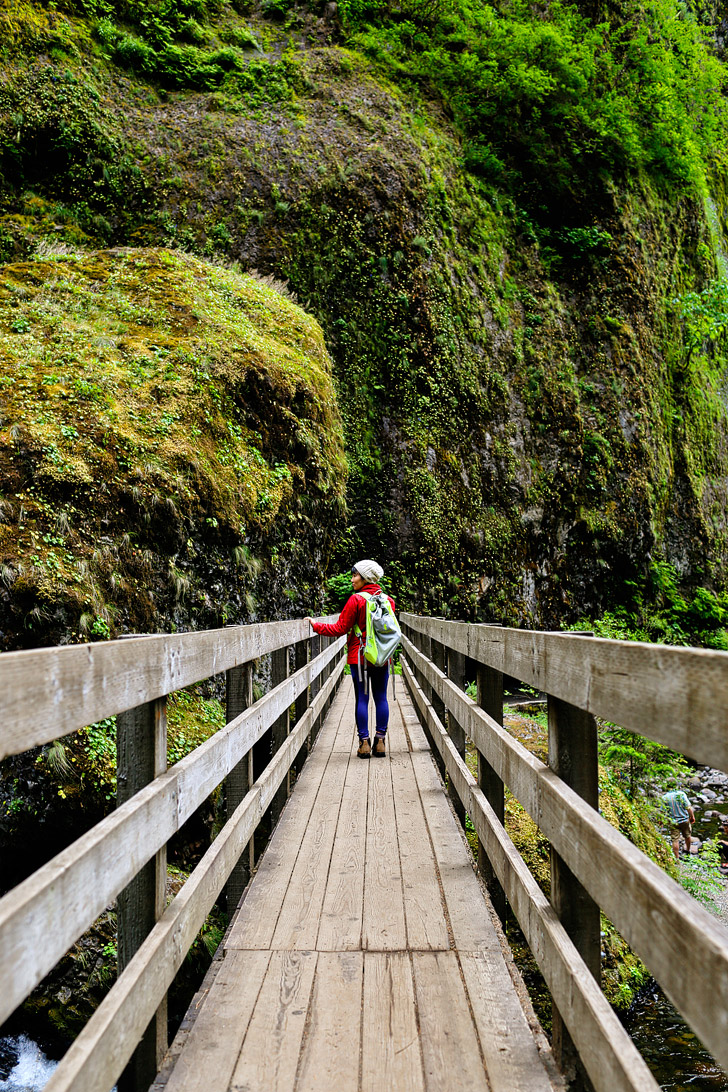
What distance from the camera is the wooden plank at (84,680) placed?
121 cm

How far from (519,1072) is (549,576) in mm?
17358

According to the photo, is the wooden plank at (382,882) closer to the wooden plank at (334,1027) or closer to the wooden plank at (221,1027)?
the wooden plank at (334,1027)

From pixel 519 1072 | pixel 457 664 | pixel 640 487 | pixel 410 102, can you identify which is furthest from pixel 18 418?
pixel 410 102

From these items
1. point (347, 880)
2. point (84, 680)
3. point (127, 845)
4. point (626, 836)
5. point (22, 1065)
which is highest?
point (84, 680)

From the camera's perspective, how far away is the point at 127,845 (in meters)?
1.69

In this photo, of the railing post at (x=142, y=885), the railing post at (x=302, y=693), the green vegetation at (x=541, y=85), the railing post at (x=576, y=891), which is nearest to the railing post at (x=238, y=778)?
the railing post at (x=142, y=885)

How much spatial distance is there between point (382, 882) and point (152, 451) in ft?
16.1

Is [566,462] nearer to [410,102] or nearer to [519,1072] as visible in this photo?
[410,102]

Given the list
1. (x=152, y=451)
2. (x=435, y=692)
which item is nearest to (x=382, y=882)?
(x=435, y=692)

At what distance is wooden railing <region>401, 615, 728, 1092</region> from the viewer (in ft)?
3.68

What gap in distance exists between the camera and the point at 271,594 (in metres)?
8.72

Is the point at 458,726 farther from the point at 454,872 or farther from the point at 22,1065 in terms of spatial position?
the point at 22,1065

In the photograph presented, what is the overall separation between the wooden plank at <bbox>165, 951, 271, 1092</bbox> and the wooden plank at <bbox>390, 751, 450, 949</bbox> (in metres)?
0.67

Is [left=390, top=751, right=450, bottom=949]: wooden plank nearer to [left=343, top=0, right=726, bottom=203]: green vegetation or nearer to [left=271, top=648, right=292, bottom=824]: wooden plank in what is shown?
[left=271, top=648, right=292, bottom=824]: wooden plank
